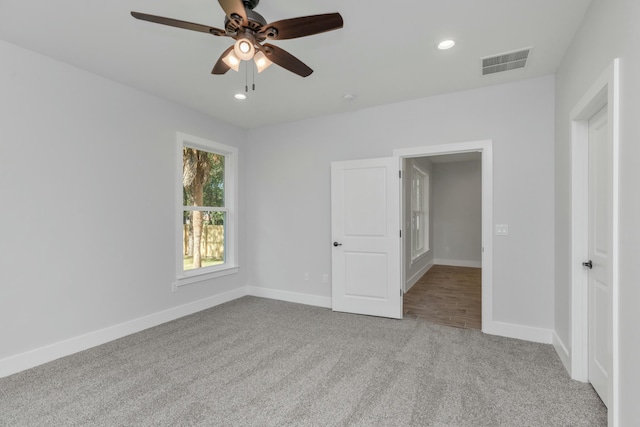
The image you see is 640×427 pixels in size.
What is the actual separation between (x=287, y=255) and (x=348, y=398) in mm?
2692

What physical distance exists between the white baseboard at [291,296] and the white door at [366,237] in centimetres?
26

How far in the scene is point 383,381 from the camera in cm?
237

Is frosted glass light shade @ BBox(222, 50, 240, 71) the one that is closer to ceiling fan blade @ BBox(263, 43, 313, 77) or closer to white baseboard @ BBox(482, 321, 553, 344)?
ceiling fan blade @ BBox(263, 43, 313, 77)

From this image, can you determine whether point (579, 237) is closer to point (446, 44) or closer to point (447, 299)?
point (446, 44)

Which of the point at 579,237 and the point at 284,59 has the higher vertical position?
the point at 284,59

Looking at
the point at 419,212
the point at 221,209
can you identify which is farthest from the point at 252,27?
the point at 419,212

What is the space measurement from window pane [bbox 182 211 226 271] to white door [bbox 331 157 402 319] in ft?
5.89

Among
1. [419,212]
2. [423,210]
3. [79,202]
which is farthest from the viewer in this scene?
[423,210]

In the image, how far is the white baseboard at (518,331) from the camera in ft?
10.1

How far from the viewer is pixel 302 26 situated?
1781 mm

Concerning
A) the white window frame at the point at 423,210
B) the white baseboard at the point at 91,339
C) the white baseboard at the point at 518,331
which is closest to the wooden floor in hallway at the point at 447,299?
the white baseboard at the point at 518,331

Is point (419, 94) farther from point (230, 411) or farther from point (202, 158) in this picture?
point (230, 411)

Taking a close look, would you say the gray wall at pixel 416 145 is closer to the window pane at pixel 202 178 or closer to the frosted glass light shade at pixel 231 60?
the window pane at pixel 202 178

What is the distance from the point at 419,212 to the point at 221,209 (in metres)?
4.31
